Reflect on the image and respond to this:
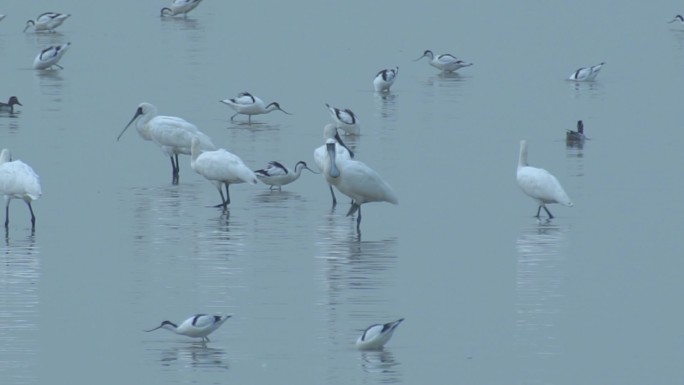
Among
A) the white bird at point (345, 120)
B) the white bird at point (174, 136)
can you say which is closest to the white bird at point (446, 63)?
the white bird at point (345, 120)

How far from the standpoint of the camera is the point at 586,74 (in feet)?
104

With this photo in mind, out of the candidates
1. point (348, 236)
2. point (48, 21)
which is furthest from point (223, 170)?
point (48, 21)

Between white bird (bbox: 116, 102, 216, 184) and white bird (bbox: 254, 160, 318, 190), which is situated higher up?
white bird (bbox: 116, 102, 216, 184)

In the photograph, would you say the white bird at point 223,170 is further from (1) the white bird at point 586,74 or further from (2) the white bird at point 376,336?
(1) the white bird at point 586,74

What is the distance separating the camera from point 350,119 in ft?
76.5

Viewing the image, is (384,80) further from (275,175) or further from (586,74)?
(275,175)

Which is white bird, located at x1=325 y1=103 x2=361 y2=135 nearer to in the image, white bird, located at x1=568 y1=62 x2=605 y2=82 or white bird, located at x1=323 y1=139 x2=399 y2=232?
white bird, located at x1=323 y1=139 x2=399 y2=232

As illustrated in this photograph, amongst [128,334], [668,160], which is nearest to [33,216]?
[128,334]

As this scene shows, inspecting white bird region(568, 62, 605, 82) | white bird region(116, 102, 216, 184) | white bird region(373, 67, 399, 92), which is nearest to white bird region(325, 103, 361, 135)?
white bird region(116, 102, 216, 184)

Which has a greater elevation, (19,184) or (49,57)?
(49,57)

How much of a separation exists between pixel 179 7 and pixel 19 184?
2877 centimetres

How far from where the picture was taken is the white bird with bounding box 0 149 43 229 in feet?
52.9

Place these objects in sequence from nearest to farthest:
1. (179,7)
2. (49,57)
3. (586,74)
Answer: (49,57)
(586,74)
(179,7)

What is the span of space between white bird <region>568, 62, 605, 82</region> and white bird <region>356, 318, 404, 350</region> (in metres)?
20.4
